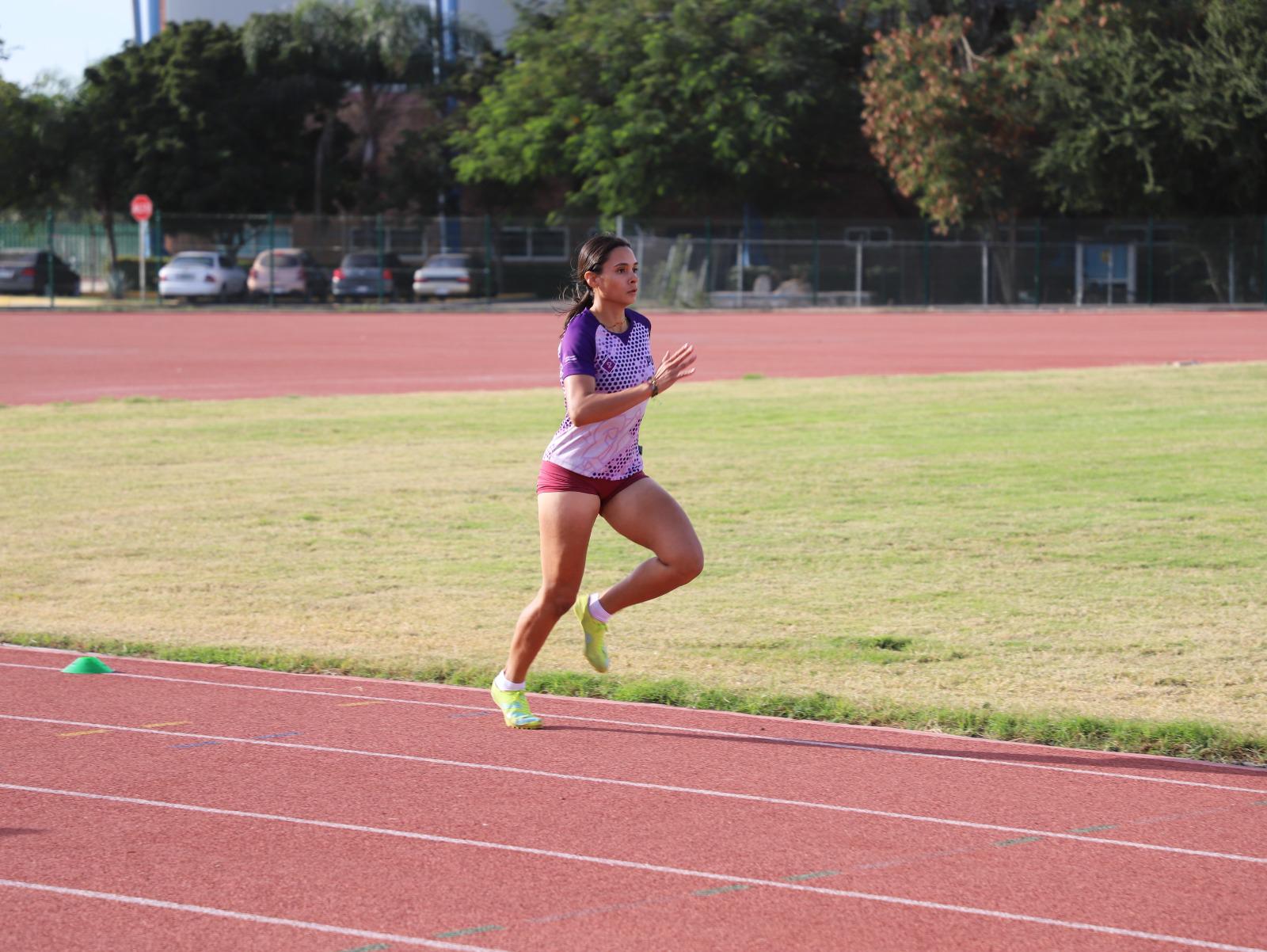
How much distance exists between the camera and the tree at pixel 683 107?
53.6 m

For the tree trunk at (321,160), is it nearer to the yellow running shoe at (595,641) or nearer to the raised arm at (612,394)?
the yellow running shoe at (595,641)

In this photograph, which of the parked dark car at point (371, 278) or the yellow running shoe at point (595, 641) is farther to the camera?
the parked dark car at point (371, 278)

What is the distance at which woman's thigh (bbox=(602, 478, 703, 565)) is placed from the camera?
626 centimetres

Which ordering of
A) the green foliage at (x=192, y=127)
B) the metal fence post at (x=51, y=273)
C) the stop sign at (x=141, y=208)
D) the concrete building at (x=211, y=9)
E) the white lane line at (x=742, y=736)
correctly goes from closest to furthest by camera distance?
the white lane line at (x=742, y=736), the stop sign at (x=141, y=208), the metal fence post at (x=51, y=273), the green foliage at (x=192, y=127), the concrete building at (x=211, y=9)

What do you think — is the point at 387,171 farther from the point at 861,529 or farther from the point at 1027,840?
the point at 1027,840

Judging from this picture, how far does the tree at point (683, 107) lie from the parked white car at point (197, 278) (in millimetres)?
10087

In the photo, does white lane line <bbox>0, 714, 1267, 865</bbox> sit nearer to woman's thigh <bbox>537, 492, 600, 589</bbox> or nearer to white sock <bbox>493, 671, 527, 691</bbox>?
white sock <bbox>493, 671, 527, 691</bbox>

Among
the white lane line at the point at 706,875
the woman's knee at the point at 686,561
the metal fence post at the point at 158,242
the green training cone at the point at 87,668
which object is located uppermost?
the metal fence post at the point at 158,242

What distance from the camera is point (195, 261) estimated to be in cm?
5197

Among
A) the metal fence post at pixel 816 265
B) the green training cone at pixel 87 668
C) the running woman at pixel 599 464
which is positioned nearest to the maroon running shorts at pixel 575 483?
the running woman at pixel 599 464

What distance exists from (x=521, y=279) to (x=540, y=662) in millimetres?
48588

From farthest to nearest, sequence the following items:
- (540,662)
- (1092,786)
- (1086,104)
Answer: (1086,104)
(540,662)
(1092,786)

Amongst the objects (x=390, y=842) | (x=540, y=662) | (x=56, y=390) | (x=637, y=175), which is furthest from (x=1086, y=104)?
(x=390, y=842)

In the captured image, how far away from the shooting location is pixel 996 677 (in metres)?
7.27
